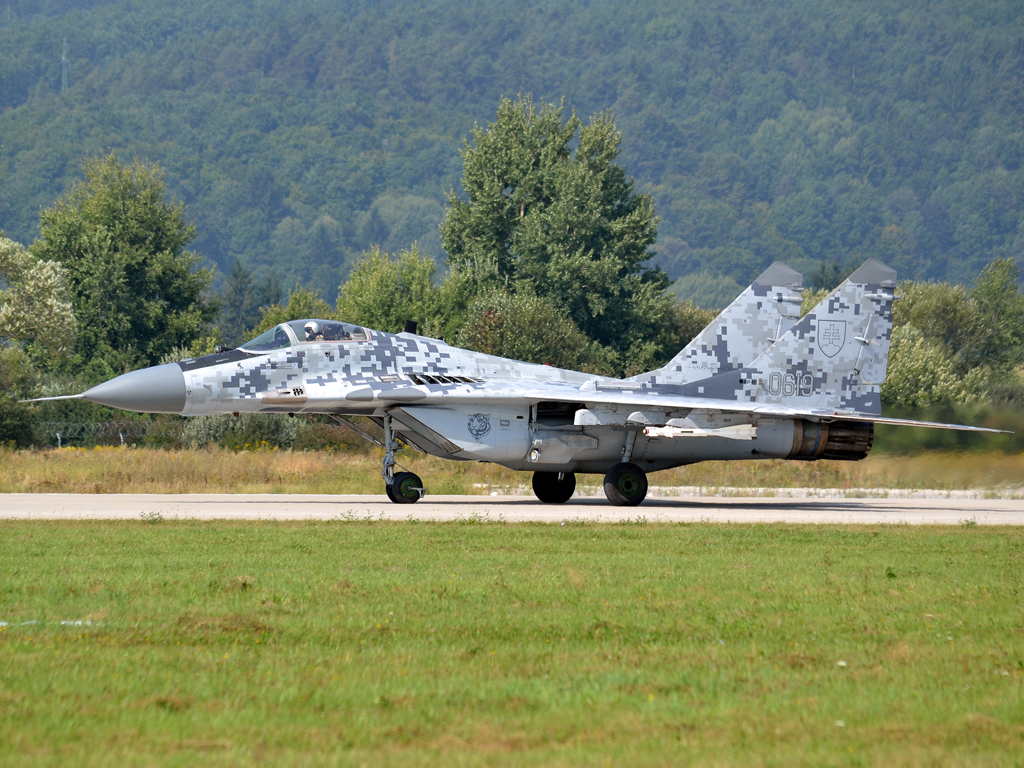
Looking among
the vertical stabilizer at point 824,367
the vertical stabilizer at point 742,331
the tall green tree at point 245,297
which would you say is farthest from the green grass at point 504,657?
the tall green tree at point 245,297

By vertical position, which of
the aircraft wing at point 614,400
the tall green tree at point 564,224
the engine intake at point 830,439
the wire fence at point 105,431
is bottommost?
the wire fence at point 105,431

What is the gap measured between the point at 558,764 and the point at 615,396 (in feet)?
51.5

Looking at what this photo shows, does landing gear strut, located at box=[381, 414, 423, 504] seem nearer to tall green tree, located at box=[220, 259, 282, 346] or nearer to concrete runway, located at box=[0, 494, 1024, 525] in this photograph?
concrete runway, located at box=[0, 494, 1024, 525]

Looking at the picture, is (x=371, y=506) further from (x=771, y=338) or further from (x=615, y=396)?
(x=771, y=338)

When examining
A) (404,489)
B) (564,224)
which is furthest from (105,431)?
(564,224)

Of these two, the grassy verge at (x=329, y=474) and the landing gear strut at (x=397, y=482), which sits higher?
the landing gear strut at (x=397, y=482)

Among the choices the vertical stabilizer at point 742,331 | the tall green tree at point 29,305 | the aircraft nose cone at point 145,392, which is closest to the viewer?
the aircraft nose cone at point 145,392

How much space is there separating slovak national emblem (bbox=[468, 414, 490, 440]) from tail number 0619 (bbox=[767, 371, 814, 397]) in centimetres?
554

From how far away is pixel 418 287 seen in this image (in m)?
56.2

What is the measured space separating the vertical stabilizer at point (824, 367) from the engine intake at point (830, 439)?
458mm

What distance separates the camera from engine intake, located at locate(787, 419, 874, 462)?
21.3 m

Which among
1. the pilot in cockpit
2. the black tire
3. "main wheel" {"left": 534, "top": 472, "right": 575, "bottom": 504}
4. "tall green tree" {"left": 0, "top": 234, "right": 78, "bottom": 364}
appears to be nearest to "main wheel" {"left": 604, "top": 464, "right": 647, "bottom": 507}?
"main wheel" {"left": 534, "top": 472, "right": 575, "bottom": 504}

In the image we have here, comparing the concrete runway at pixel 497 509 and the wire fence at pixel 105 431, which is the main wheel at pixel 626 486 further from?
the wire fence at pixel 105 431

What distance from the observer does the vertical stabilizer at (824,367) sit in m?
22.0
